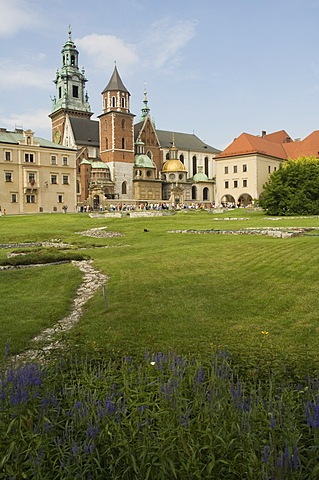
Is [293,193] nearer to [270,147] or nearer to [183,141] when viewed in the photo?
[270,147]

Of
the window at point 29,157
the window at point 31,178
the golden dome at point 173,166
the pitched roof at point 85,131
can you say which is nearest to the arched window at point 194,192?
the golden dome at point 173,166

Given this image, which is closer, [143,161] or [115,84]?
[115,84]

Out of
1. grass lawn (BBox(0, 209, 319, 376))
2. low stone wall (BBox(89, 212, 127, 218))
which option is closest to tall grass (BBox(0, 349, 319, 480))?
grass lawn (BBox(0, 209, 319, 376))

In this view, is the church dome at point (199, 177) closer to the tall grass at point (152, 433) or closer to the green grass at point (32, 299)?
the green grass at point (32, 299)

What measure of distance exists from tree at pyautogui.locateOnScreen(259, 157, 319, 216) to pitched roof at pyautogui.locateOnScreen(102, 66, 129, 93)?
40718 millimetres

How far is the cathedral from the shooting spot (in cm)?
6888

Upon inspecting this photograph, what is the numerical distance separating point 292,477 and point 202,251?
1372 centimetres

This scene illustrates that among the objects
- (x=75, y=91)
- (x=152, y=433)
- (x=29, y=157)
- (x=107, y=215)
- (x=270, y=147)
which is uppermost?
(x=75, y=91)

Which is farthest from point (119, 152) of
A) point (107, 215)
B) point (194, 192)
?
point (107, 215)

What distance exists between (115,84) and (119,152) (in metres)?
12.4

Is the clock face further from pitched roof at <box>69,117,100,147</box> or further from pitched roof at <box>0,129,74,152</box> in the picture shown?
pitched roof at <box>0,129,74,152</box>

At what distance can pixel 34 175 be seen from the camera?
56.4 meters

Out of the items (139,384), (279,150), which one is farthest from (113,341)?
(279,150)

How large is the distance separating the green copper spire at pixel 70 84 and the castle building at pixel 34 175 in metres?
25.7
